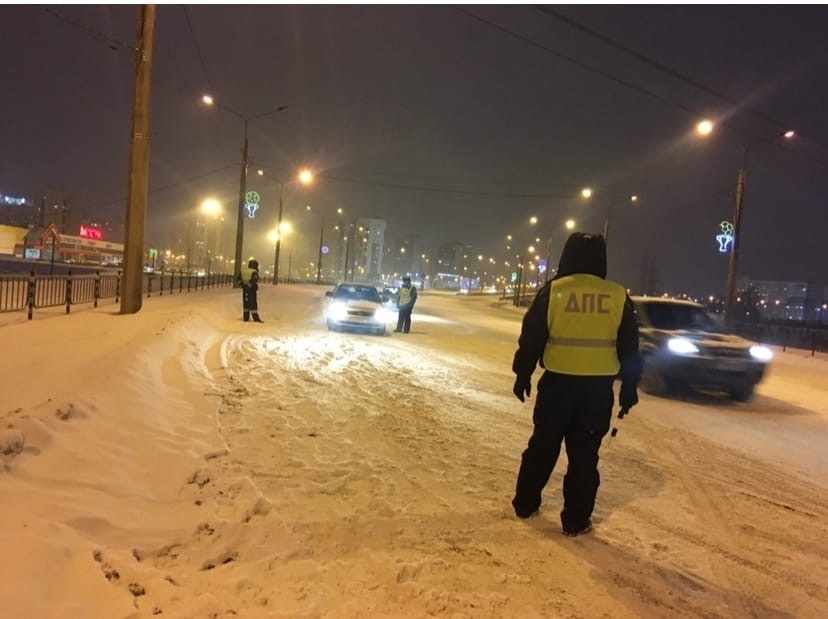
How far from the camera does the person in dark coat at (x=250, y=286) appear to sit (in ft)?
59.6

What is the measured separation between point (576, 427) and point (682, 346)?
699cm

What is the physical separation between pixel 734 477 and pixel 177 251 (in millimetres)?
139847

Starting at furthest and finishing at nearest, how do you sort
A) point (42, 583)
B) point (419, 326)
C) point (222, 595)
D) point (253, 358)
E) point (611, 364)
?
point (419, 326), point (253, 358), point (611, 364), point (222, 595), point (42, 583)

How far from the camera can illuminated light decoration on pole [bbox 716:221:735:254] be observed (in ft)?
88.1

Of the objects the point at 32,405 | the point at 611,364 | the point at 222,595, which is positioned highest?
the point at 611,364

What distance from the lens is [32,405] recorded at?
5.54m

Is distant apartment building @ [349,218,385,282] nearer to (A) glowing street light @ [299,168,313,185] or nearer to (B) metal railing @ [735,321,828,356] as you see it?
(A) glowing street light @ [299,168,313,185]

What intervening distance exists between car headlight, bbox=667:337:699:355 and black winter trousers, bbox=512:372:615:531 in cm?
685

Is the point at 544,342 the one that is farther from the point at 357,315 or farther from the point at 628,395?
the point at 357,315

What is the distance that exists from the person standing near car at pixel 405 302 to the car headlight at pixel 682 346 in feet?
34.0

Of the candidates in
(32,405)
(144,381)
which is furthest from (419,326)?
(32,405)

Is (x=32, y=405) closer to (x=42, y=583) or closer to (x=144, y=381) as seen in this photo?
(x=144, y=381)

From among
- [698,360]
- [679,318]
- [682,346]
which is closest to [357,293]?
[679,318]

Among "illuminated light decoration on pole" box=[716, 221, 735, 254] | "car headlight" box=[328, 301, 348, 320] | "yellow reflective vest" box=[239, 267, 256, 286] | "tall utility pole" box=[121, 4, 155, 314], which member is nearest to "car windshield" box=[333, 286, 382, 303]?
"car headlight" box=[328, 301, 348, 320]
